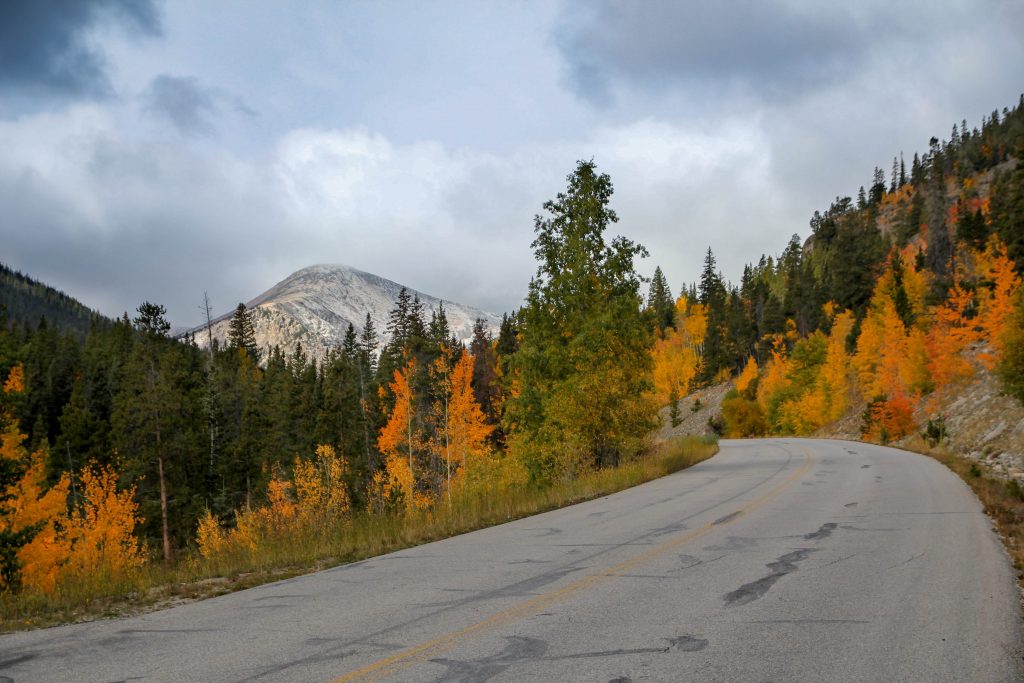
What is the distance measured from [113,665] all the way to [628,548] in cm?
633

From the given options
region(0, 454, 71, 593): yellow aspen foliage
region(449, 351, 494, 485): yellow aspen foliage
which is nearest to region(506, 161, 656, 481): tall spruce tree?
region(449, 351, 494, 485): yellow aspen foliage

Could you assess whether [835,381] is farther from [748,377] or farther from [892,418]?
[748,377]

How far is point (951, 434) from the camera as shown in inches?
1400

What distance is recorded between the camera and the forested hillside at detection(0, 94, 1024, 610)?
67.7 ft

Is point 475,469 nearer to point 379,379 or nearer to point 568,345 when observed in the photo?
point 568,345

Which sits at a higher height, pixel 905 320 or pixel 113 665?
pixel 905 320

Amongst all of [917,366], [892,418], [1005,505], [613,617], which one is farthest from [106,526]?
[917,366]

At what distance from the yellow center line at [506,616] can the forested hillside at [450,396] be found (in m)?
5.62

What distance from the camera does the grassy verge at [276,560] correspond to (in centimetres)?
715

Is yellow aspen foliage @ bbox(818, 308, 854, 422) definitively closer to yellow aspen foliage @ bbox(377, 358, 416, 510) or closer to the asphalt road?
yellow aspen foliage @ bbox(377, 358, 416, 510)

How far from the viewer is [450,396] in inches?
1657

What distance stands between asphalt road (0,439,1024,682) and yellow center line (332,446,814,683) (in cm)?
2

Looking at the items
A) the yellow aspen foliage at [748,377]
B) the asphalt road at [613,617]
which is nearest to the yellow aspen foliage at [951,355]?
the yellow aspen foliage at [748,377]

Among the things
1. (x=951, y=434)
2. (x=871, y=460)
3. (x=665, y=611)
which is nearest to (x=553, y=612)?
(x=665, y=611)
